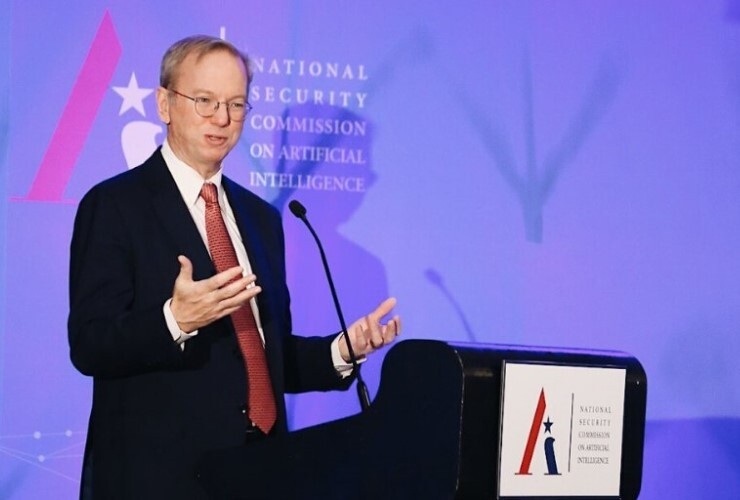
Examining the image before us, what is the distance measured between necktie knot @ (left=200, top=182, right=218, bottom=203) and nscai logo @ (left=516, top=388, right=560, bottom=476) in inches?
37.7

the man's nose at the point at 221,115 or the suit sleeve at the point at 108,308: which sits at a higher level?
the man's nose at the point at 221,115

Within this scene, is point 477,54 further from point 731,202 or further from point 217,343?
point 217,343

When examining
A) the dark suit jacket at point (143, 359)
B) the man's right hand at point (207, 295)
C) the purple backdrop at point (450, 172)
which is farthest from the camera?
the purple backdrop at point (450, 172)

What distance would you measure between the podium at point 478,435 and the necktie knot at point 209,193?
2.18 feet

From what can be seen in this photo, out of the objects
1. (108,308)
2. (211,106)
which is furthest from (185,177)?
(108,308)

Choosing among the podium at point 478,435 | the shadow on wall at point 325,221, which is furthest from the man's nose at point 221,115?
the shadow on wall at point 325,221

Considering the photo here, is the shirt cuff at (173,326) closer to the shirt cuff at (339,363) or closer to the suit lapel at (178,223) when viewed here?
the suit lapel at (178,223)

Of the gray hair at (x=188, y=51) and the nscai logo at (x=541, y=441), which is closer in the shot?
the nscai logo at (x=541, y=441)

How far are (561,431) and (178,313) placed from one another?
2.35ft

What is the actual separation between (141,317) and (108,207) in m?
0.34

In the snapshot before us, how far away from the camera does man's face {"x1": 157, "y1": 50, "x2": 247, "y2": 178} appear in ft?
8.35

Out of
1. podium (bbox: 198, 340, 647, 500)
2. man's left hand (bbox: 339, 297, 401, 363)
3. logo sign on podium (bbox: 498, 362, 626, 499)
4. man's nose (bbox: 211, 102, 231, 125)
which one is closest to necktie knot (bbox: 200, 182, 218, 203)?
man's nose (bbox: 211, 102, 231, 125)

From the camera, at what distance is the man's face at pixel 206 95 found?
8.35 ft

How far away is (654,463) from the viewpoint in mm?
4164
